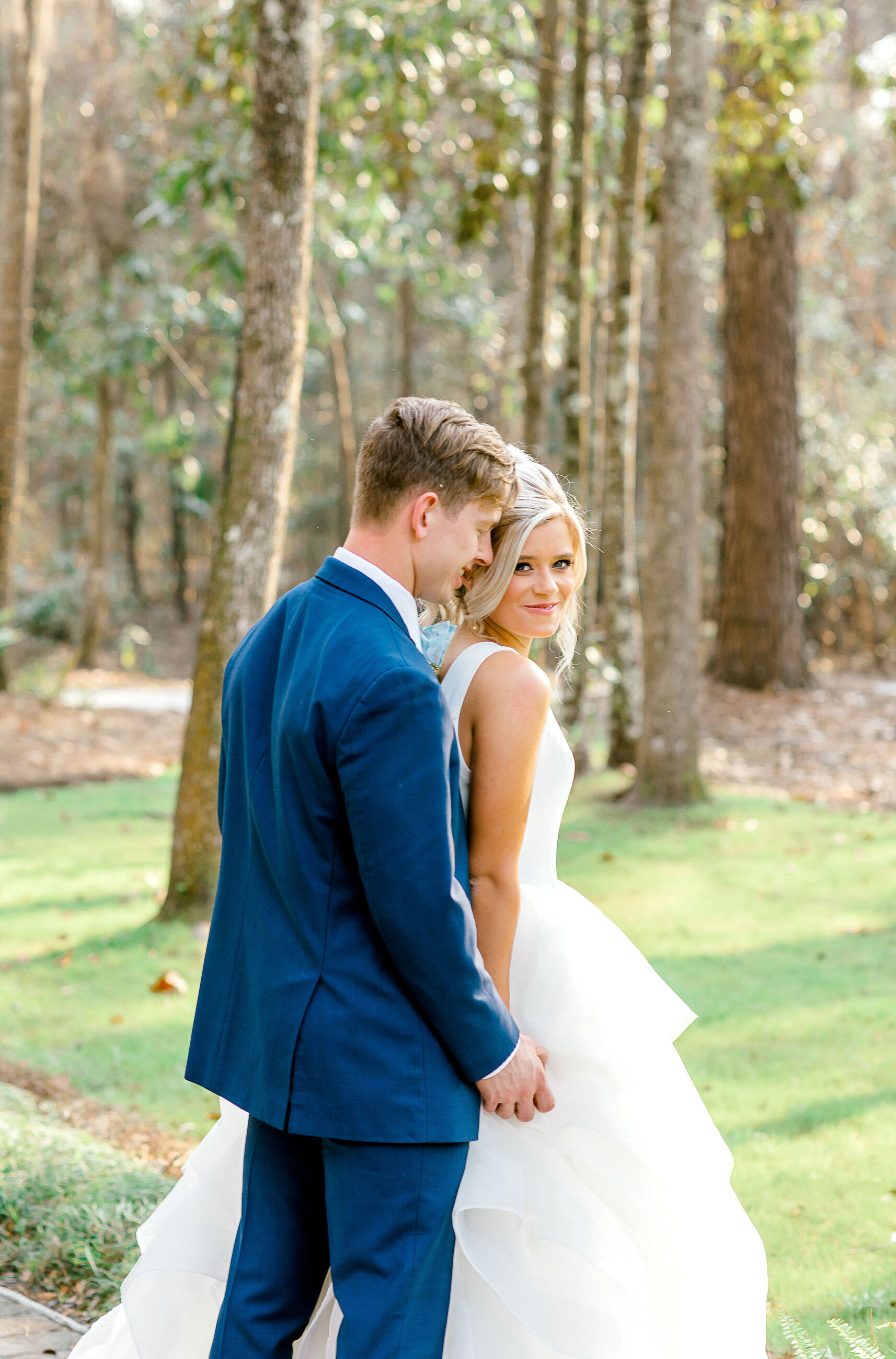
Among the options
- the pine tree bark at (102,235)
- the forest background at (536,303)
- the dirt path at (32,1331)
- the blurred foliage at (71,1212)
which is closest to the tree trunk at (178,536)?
the forest background at (536,303)

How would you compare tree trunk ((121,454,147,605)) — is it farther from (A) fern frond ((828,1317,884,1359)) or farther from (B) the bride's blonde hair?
(A) fern frond ((828,1317,884,1359))

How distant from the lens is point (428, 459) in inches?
76.7

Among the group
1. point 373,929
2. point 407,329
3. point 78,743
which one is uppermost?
point 407,329

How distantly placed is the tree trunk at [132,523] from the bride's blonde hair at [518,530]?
30.3 m

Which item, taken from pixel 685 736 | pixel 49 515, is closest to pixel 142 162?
pixel 685 736

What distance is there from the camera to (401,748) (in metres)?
1.82

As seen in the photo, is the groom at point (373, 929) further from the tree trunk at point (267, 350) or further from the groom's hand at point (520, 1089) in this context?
the tree trunk at point (267, 350)

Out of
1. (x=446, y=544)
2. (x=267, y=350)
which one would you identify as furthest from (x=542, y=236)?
(x=446, y=544)

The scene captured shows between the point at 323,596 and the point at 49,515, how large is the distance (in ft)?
133

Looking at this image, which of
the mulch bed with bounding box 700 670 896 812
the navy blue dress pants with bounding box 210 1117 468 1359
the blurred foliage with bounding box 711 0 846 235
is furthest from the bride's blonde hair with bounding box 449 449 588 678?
the blurred foliage with bounding box 711 0 846 235

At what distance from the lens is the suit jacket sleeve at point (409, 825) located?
1.82 meters

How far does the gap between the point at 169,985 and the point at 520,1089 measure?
4.16 meters

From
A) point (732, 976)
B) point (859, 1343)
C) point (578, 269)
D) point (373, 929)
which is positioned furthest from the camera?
point (578, 269)

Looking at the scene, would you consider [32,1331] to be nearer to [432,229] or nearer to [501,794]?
[501,794]
